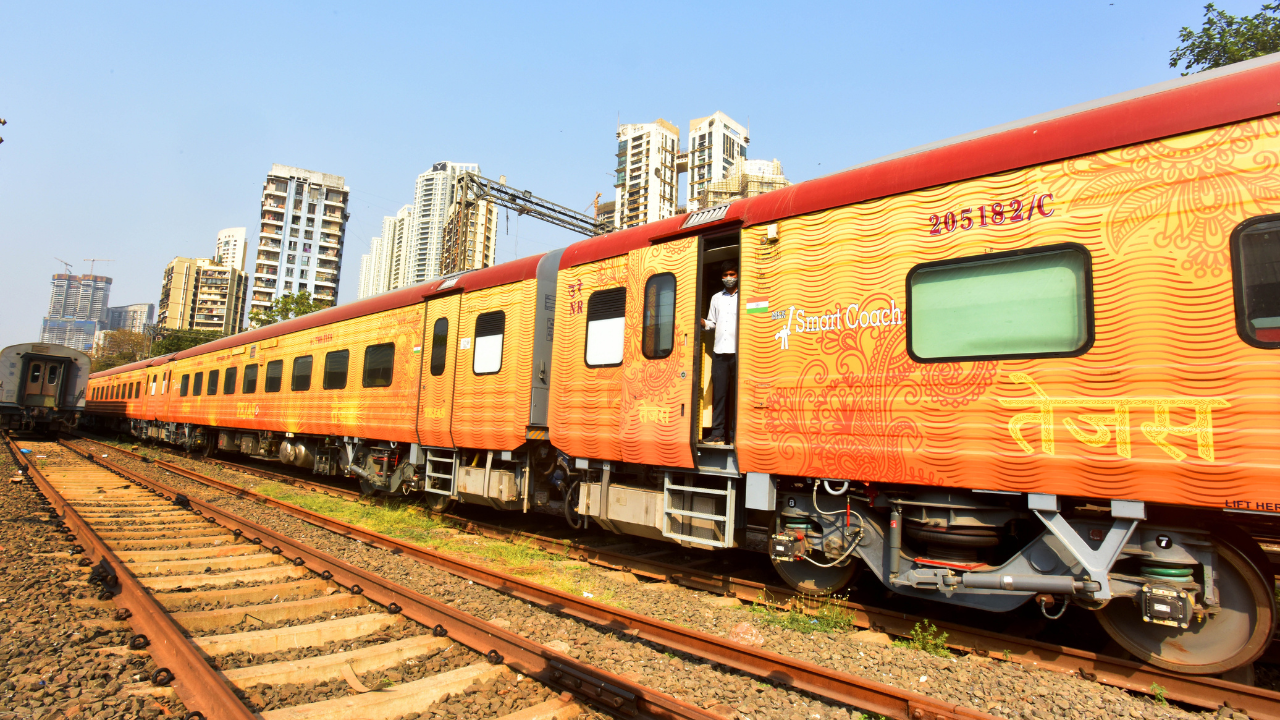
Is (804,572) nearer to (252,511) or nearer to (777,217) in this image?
(777,217)

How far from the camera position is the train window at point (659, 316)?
6.44 m

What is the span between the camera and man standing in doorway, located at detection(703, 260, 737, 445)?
6047 mm

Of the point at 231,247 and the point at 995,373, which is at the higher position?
the point at 231,247

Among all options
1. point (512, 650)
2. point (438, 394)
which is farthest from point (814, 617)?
point (438, 394)

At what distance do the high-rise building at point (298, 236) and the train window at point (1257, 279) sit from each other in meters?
110

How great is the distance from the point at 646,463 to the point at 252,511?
7040 millimetres

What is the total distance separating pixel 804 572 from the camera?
559cm

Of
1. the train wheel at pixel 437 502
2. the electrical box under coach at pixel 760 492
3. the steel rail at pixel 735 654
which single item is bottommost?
the steel rail at pixel 735 654

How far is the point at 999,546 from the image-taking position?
186 inches

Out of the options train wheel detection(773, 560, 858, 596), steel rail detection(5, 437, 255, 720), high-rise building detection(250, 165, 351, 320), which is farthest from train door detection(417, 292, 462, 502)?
high-rise building detection(250, 165, 351, 320)

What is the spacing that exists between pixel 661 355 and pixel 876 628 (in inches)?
121

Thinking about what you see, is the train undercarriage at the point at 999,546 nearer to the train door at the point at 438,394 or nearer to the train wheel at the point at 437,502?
the train door at the point at 438,394

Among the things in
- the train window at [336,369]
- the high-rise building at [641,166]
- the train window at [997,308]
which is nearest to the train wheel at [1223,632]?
the train window at [997,308]

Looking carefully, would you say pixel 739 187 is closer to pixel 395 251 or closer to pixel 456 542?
pixel 456 542
